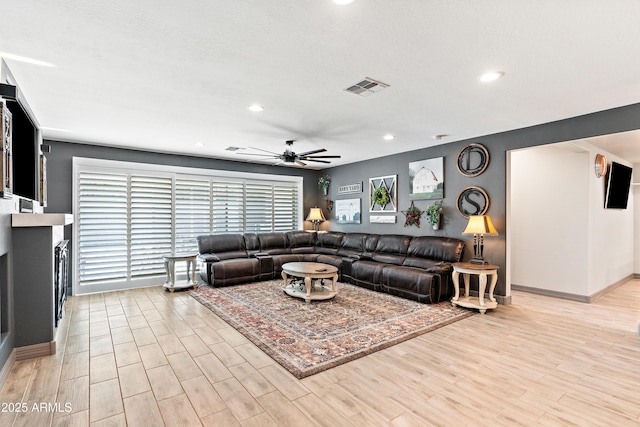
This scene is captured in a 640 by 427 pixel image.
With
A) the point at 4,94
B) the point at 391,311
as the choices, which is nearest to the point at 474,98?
the point at 391,311

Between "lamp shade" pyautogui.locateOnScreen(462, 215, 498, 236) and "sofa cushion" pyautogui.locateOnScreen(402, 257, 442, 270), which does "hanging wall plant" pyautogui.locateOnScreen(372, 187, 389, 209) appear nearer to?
"sofa cushion" pyautogui.locateOnScreen(402, 257, 442, 270)

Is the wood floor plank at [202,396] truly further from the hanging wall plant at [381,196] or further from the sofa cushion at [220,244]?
the hanging wall plant at [381,196]

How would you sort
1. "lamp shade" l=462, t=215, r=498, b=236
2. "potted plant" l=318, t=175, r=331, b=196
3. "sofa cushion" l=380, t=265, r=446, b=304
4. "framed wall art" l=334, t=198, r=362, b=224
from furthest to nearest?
"potted plant" l=318, t=175, r=331, b=196, "framed wall art" l=334, t=198, r=362, b=224, "sofa cushion" l=380, t=265, r=446, b=304, "lamp shade" l=462, t=215, r=498, b=236

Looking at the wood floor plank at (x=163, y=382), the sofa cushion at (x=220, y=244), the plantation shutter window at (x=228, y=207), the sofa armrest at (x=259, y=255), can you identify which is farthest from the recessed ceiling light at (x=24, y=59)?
the sofa armrest at (x=259, y=255)

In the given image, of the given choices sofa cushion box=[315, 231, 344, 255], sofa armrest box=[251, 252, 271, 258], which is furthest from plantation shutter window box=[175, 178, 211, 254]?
sofa cushion box=[315, 231, 344, 255]

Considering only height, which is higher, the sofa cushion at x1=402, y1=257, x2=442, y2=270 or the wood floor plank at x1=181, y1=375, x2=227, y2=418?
the sofa cushion at x1=402, y1=257, x2=442, y2=270

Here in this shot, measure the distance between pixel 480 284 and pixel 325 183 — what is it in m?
4.77

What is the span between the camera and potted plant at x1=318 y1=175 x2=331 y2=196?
8.23m

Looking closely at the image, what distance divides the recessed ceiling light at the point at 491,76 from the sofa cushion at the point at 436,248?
287cm

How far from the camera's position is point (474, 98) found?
3.40 metres

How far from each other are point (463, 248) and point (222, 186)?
5015mm

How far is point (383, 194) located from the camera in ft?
21.9

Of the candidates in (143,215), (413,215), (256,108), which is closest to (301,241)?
(413,215)

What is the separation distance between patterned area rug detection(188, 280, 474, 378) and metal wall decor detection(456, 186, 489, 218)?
1578 mm
